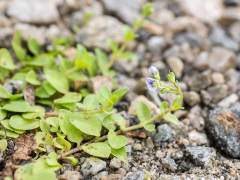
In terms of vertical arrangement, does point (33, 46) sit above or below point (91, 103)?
above

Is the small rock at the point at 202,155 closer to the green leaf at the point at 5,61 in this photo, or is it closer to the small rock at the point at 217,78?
the small rock at the point at 217,78

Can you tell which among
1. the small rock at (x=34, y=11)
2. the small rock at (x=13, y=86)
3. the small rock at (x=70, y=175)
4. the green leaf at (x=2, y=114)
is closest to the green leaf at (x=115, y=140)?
the small rock at (x=70, y=175)

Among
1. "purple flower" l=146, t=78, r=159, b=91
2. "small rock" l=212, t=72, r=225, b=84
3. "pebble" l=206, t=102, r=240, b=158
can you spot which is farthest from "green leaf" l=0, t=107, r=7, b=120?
"small rock" l=212, t=72, r=225, b=84

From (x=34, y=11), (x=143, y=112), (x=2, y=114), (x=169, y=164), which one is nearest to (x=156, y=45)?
(x=143, y=112)

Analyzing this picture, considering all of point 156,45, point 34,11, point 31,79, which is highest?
point 34,11

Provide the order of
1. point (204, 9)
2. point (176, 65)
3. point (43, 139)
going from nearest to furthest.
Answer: point (43, 139), point (176, 65), point (204, 9)

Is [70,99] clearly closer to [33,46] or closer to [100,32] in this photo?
[33,46]
